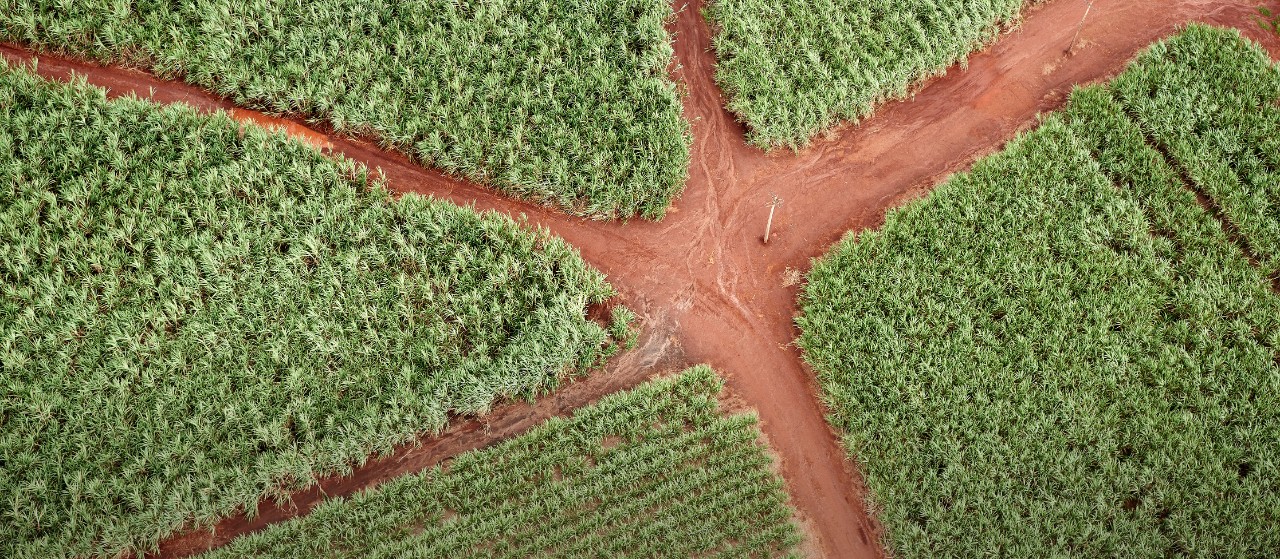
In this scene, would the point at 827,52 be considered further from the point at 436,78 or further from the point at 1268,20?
the point at 1268,20

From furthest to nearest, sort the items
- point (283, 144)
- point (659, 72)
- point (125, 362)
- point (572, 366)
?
point (659, 72)
point (283, 144)
point (572, 366)
point (125, 362)

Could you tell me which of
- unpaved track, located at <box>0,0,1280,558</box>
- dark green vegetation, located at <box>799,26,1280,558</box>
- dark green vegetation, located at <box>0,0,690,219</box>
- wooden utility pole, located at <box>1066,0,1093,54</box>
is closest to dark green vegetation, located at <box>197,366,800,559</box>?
unpaved track, located at <box>0,0,1280,558</box>

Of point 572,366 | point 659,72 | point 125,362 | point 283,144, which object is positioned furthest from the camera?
point 659,72

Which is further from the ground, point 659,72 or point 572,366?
point 659,72

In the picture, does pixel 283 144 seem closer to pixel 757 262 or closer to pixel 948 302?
pixel 757 262

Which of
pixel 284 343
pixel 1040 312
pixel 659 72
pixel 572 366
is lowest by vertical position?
pixel 1040 312

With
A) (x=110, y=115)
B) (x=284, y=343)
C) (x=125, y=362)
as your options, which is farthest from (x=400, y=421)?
(x=110, y=115)

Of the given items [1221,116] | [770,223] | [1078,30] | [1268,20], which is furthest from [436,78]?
[1268,20]
